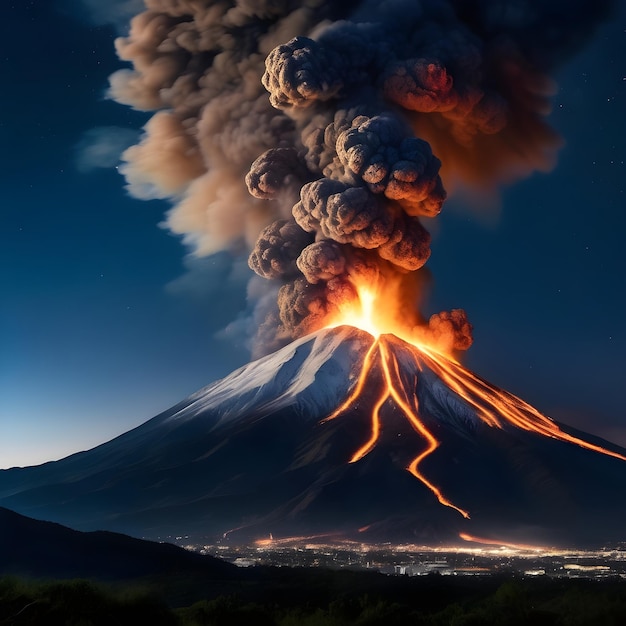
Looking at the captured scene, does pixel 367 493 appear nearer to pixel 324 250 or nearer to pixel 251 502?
pixel 251 502

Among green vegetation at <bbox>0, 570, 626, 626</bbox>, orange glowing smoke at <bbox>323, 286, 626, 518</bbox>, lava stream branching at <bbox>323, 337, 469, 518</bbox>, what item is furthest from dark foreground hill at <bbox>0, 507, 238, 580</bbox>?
lava stream branching at <bbox>323, 337, 469, 518</bbox>

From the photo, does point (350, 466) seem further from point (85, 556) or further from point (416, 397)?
point (85, 556)

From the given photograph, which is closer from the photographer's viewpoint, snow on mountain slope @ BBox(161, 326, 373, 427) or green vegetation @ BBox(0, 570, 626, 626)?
green vegetation @ BBox(0, 570, 626, 626)

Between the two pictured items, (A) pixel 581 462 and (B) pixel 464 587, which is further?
(A) pixel 581 462

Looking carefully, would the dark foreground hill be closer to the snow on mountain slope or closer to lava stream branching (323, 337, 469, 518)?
lava stream branching (323, 337, 469, 518)

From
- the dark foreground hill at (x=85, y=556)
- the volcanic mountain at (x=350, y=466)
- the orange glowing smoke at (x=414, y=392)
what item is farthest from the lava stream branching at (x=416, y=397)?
the dark foreground hill at (x=85, y=556)

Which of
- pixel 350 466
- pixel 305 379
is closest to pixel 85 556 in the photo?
pixel 350 466

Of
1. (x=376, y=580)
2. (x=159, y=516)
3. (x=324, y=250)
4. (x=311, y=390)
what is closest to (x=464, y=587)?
(x=376, y=580)
